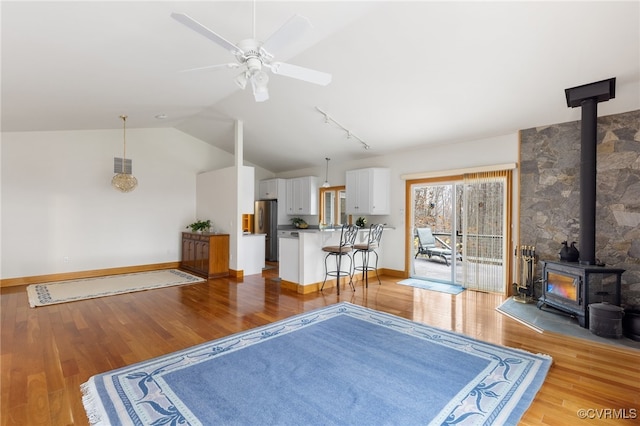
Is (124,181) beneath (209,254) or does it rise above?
above

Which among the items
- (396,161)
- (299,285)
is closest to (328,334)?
(299,285)

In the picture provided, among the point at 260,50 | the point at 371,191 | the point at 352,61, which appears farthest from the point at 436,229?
the point at 260,50

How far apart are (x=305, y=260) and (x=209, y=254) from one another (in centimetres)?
238

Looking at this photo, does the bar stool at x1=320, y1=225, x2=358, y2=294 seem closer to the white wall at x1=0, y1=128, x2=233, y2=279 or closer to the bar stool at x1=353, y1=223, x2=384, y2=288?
the bar stool at x1=353, y1=223, x2=384, y2=288

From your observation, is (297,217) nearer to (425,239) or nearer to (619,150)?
(425,239)

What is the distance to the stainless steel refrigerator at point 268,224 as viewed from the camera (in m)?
8.48

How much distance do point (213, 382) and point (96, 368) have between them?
112 centimetres

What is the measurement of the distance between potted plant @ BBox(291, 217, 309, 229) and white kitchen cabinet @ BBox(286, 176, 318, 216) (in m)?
0.17

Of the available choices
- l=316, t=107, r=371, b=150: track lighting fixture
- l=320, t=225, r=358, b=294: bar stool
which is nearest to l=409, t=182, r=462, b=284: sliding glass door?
l=316, t=107, r=371, b=150: track lighting fixture

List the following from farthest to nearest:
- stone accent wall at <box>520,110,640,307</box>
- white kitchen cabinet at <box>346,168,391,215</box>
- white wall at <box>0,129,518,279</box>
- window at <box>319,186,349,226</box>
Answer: window at <box>319,186,349,226</box> < white kitchen cabinet at <box>346,168,391,215</box> < white wall at <box>0,129,518,279</box> < stone accent wall at <box>520,110,640,307</box>

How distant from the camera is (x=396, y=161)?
6.56m

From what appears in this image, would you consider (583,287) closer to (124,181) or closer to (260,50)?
(260,50)

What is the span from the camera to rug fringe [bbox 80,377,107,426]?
1948 millimetres

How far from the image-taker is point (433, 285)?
5.68m
